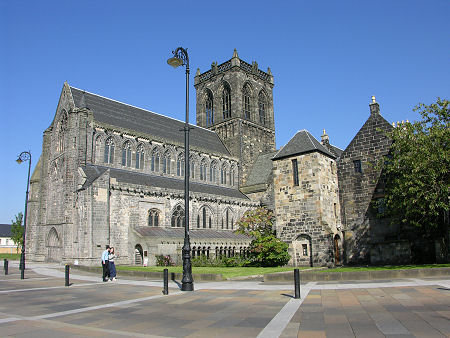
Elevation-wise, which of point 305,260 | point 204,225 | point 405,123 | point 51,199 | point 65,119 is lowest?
point 305,260

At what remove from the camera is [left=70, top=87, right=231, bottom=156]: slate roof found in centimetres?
4248


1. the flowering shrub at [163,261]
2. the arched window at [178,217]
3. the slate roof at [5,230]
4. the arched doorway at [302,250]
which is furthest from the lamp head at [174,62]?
the slate roof at [5,230]

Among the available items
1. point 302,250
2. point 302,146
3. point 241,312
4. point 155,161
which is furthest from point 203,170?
point 241,312

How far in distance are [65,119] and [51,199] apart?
30.0 feet

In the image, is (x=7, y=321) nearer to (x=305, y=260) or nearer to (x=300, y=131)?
(x=305, y=260)

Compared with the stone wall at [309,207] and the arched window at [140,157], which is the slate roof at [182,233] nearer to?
the arched window at [140,157]

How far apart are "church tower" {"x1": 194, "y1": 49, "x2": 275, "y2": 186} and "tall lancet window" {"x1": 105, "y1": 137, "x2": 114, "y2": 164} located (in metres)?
22.1

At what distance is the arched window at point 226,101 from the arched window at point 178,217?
24.4 metres

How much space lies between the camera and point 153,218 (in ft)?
131

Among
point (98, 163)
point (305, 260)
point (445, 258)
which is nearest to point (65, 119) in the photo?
point (98, 163)

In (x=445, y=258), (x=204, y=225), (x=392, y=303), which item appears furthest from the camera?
(x=204, y=225)

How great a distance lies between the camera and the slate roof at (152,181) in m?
37.7

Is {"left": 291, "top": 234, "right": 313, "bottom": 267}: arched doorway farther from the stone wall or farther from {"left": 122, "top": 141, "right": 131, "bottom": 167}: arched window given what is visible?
{"left": 122, "top": 141, "right": 131, "bottom": 167}: arched window

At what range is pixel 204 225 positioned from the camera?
45.9m
